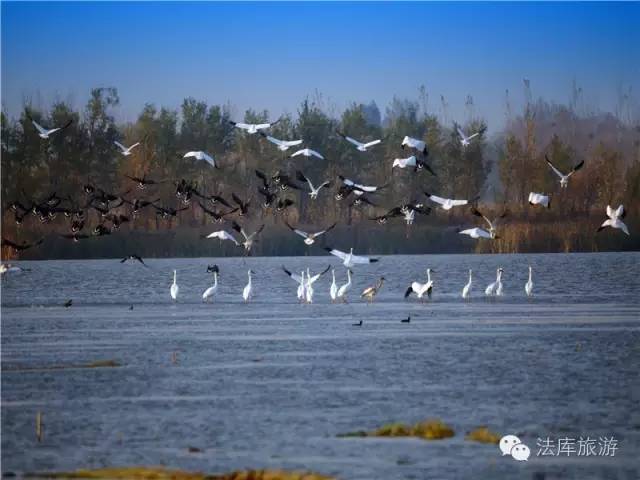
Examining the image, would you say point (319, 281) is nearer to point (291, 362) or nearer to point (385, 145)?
point (291, 362)

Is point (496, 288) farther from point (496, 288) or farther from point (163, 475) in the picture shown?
point (163, 475)

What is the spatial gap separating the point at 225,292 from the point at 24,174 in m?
33.1

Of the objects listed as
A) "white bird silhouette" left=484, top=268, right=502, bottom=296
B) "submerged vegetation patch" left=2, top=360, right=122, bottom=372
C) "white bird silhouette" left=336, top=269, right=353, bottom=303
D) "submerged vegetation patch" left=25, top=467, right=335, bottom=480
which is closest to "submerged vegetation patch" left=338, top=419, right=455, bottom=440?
"submerged vegetation patch" left=25, top=467, right=335, bottom=480

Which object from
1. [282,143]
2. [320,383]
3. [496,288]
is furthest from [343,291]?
[320,383]

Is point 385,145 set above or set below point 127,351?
above

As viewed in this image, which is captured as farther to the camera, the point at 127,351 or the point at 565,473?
the point at 127,351

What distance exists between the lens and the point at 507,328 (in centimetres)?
2898

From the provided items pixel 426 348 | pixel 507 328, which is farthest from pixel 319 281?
pixel 426 348

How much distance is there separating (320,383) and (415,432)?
4.31m

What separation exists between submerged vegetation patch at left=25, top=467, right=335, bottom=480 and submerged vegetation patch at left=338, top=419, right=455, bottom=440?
1966mm

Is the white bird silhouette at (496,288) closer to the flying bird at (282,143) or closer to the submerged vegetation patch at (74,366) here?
the flying bird at (282,143)

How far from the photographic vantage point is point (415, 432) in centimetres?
1623

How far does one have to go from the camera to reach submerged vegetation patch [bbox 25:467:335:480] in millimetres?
14086

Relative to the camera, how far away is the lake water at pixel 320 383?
15.3 m
